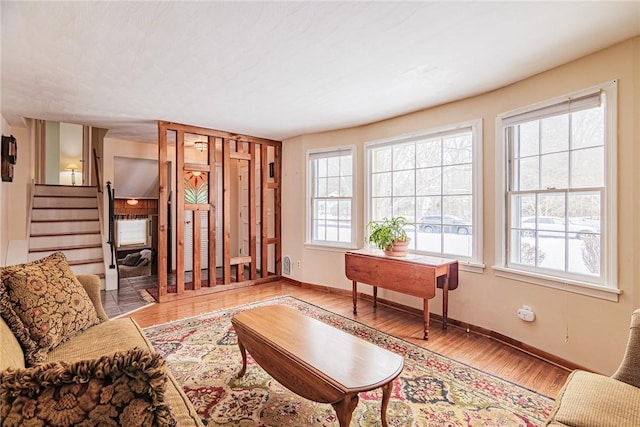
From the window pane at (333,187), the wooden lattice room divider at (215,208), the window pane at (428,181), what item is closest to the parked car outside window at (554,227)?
the window pane at (428,181)

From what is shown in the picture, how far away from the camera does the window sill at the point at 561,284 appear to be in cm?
213

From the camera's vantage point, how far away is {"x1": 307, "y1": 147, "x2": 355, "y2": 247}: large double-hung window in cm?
432

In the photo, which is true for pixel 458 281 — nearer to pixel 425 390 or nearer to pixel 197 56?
pixel 425 390

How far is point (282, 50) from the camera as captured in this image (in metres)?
2.15

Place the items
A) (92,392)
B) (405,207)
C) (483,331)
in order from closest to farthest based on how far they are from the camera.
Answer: (92,392) → (483,331) → (405,207)

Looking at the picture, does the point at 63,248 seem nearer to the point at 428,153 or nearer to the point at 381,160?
the point at 381,160

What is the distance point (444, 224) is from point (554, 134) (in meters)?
1.25

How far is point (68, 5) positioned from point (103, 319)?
1822 mm

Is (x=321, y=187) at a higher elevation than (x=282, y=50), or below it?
below

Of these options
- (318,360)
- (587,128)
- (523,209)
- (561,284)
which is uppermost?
(587,128)

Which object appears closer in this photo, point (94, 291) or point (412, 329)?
point (94, 291)

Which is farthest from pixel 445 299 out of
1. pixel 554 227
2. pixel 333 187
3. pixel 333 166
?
pixel 333 166

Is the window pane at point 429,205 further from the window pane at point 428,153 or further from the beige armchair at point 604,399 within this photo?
the beige armchair at point 604,399

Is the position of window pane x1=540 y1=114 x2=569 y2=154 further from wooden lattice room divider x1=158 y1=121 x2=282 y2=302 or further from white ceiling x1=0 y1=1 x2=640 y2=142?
wooden lattice room divider x1=158 y1=121 x2=282 y2=302
